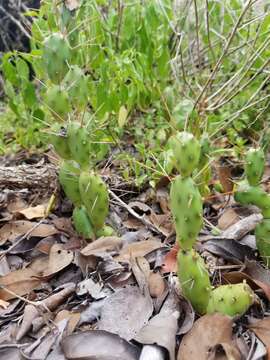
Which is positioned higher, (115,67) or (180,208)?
(180,208)

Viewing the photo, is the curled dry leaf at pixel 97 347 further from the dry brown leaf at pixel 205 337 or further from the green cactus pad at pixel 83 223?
the green cactus pad at pixel 83 223

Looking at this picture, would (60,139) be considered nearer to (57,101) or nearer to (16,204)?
(57,101)

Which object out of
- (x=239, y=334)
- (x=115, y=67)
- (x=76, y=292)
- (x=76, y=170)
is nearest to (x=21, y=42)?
(x=115, y=67)

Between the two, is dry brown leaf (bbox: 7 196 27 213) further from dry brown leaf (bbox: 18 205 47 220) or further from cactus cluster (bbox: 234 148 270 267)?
cactus cluster (bbox: 234 148 270 267)

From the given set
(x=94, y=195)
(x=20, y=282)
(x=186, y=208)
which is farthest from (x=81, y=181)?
(x=186, y=208)

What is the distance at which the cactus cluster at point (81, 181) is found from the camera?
145cm

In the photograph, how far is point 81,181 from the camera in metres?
1.48

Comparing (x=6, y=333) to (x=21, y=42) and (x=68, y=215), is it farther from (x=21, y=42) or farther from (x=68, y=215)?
(x=21, y=42)

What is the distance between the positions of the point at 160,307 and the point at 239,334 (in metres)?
0.20

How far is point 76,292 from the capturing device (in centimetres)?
138

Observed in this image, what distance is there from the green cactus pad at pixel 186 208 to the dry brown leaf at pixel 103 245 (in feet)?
1.27

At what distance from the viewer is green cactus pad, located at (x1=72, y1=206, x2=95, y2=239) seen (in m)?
1.58

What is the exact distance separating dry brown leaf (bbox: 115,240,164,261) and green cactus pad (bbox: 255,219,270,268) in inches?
11.1

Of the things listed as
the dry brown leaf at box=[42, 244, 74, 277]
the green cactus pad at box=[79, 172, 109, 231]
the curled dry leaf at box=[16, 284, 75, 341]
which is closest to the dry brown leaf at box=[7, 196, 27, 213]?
the dry brown leaf at box=[42, 244, 74, 277]
